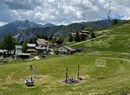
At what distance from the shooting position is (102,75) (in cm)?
9800

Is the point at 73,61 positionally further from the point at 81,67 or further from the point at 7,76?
the point at 7,76

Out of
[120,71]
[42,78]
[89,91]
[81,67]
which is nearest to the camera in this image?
[89,91]

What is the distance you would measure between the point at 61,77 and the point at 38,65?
2723 centimetres

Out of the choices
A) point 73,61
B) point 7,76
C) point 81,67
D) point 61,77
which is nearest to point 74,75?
point 61,77

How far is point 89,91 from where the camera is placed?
205 feet

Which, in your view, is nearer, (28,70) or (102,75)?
(102,75)

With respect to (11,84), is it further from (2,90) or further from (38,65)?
(38,65)

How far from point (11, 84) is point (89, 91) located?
31.7m

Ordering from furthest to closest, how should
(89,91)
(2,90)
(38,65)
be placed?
(38,65), (2,90), (89,91)

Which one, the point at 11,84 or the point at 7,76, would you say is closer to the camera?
the point at 11,84

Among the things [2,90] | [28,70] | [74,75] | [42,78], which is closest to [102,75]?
[74,75]

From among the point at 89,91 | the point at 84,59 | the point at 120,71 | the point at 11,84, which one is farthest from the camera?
the point at 84,59

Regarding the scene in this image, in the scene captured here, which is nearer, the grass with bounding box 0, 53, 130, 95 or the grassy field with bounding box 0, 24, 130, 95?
the grassy field with bounding box 0, 24, 130, 95

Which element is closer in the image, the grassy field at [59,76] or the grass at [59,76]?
the grassy field at [59,76]
